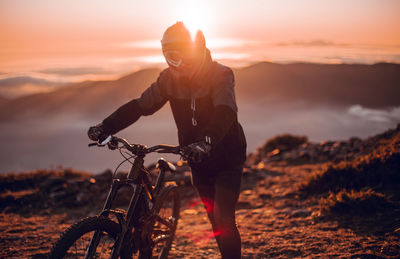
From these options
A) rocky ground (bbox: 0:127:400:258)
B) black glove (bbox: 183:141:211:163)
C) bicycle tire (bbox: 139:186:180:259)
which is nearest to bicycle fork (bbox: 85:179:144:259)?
bicycle tire (bbox: 139:186:180:259)

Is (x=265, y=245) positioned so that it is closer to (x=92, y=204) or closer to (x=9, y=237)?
(x=9, y=237)

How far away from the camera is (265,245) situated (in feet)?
17.6

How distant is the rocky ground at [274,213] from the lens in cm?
507

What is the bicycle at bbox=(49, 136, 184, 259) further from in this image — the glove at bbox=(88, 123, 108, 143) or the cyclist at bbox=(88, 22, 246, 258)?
the cyclist at bbox=(88, 22, 246, 258)

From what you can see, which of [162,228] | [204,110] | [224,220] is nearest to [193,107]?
[204,110]

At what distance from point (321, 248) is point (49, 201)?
22.8 feet

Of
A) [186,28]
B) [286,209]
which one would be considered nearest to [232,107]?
[186,28]

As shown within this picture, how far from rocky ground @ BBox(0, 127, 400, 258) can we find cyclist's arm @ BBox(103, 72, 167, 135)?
246 cm

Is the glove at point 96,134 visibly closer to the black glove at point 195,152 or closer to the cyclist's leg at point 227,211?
the black glove at point 195,152

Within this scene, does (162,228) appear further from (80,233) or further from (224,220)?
(80,233)

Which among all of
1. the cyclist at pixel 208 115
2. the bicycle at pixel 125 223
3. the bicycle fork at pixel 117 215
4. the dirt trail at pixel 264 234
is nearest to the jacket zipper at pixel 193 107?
the cyclist at pixel 208 115

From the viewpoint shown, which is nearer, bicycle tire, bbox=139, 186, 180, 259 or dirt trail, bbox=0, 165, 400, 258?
bicycle tire, bbox=139, 186, 180, 259

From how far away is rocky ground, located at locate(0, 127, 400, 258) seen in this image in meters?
5.07

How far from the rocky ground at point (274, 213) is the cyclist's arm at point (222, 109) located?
8.51ft
